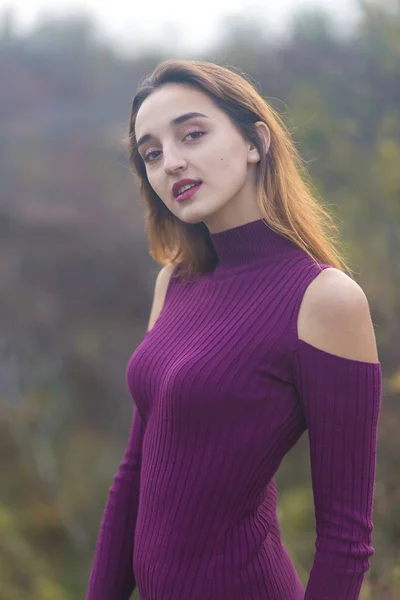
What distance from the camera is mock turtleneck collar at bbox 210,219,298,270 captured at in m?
1.14

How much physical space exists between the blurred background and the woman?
1.72 meters

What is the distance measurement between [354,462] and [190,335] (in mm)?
332

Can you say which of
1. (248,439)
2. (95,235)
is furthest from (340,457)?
(95,235)

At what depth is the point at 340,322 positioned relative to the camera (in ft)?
3.14

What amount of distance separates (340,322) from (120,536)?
1.95ft

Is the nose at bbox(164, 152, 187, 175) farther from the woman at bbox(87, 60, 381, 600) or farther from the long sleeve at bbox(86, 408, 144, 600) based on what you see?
the long sleeve at bbox(86, 408, 144, 600)

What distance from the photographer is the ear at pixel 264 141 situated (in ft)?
3.77

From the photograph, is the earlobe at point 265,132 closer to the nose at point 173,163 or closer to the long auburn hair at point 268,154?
the long auburn hair at point 268,154

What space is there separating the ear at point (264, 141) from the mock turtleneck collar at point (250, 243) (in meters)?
0.11

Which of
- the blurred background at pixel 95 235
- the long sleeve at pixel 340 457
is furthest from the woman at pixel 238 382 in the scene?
the blurred background at pixel 95 235

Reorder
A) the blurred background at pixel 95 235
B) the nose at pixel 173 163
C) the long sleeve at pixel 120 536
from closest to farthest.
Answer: the nose at pixel 173 163
the long sleeve at pixel 120 536
the blurred background at pixel 95 235

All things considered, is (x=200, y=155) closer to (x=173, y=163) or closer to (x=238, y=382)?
(x=173, y=163)

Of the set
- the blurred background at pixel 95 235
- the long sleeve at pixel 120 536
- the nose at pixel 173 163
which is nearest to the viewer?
the nose at pixel 173 163

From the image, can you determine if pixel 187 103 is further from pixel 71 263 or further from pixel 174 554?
pixel 71 263
